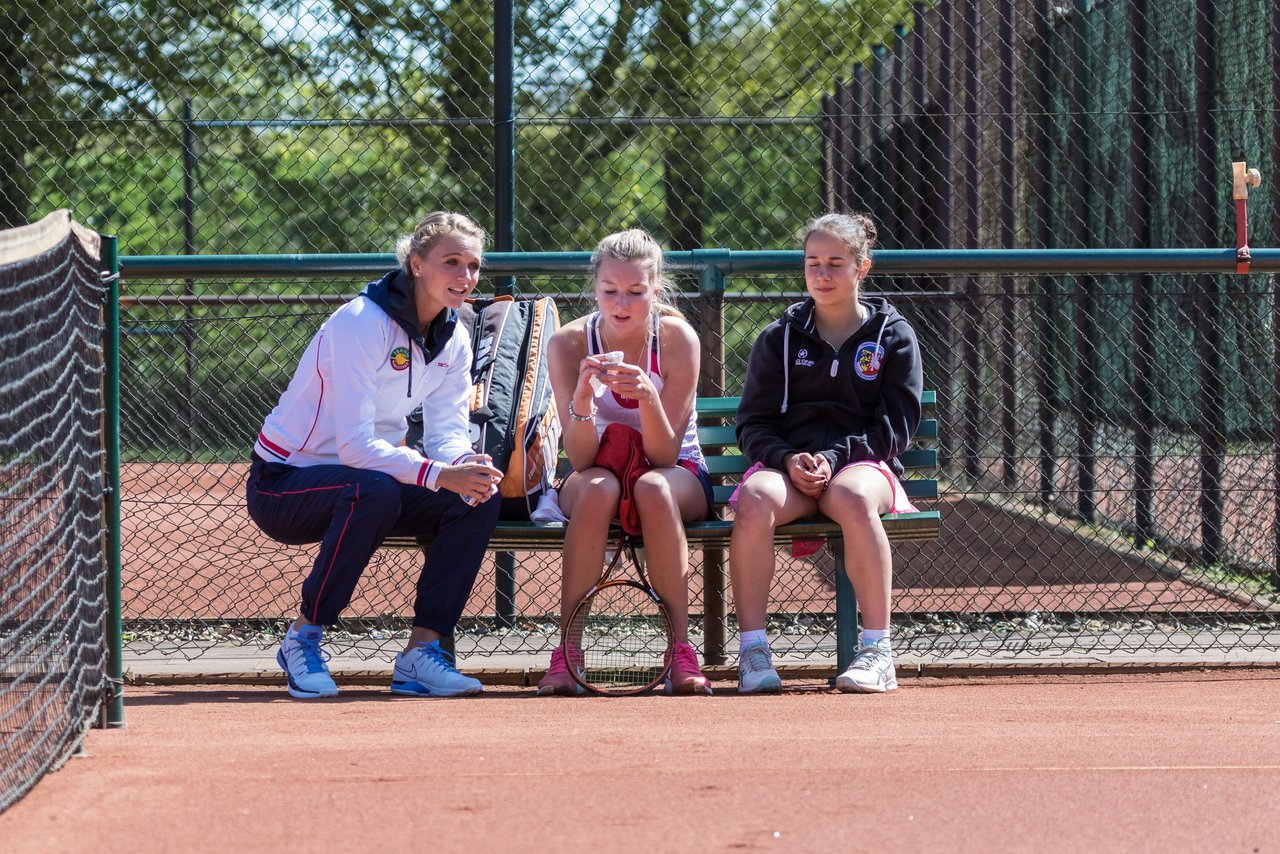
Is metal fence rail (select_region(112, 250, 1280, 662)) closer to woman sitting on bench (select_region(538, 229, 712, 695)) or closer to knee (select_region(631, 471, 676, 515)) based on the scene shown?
woman sitting on bench (select_region(538, 229, 712, 695))

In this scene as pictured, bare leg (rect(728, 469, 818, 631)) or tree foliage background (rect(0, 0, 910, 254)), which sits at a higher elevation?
tree foliage background (rect(0, 0, 910, 254))

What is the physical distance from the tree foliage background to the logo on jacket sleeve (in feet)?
15.9

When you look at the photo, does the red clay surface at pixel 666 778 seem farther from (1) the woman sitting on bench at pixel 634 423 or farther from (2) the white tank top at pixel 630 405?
(2) the white tank top at pixel 630 405

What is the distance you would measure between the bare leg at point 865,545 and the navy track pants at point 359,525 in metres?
1.02

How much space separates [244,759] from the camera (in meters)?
3.27

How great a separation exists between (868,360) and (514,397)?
43.6 inches

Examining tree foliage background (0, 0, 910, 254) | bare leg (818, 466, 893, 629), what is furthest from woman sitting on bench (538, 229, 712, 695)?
tree foliage background (0, 0, 910, 254)

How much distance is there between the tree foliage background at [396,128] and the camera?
9.98 meters

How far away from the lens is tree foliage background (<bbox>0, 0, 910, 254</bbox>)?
32.8ft

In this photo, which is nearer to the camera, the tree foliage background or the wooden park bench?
the wooden park bench

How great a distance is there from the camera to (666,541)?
435 centimetres

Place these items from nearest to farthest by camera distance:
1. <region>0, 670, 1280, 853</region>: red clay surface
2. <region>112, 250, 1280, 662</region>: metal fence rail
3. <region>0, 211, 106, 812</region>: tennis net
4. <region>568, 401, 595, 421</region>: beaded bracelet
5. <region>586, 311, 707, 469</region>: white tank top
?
<region>0, 670, 1280, 853</region>: red clay surface → <region>0, 211, 106, 812</region>: tennis net → <region>568, 401, 595, 421</region>: beaded bracelet → <region>586, 311, 707, 469</region>: white tank top → <region>112, 250, 1280, 662</region>: metal fence rail

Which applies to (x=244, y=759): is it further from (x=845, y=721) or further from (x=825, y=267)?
(x=825, y=267)

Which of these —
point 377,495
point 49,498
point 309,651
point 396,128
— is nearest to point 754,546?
point 377,495
